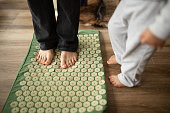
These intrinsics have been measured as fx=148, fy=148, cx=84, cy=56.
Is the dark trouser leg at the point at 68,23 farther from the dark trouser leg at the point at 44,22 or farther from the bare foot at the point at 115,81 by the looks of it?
the bare foot at the point at 115,81

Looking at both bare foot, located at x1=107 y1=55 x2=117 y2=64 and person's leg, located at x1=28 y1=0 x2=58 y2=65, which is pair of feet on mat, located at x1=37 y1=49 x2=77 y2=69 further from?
bare foot, located at x1=107 y1=55 x2=117 y2=64

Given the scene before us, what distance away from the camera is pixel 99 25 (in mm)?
1309

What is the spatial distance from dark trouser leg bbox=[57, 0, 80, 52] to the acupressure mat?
4.1 inches

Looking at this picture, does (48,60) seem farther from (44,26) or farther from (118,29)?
(118,29)

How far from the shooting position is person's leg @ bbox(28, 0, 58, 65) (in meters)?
0.81

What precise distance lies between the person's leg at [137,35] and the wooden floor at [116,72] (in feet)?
0.38

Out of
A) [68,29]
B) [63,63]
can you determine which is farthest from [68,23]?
[63,63]

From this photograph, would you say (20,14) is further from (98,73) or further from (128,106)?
(128,106)

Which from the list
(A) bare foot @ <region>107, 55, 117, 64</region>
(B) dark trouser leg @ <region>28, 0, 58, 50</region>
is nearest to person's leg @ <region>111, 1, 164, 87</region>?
(A) bare foot @ <region>107, 55, 117, 64</region>

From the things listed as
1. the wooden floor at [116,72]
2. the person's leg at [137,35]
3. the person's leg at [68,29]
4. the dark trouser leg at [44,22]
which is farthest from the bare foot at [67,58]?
the person's leg at [137,35]

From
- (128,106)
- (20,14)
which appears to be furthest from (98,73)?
(20,14)

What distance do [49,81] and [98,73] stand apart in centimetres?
→ 31

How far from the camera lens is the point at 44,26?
894 mm

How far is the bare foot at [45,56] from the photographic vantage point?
994mm
